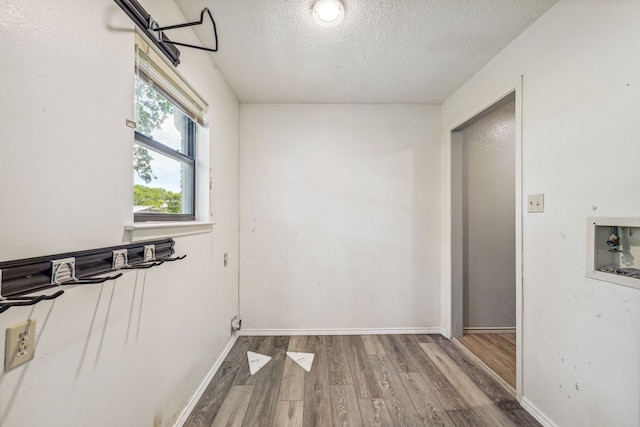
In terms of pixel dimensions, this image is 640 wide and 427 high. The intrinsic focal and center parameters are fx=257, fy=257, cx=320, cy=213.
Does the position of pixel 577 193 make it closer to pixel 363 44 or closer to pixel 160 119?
pixel 363 44

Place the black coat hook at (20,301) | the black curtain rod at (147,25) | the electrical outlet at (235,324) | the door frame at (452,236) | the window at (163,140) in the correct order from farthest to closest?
the door frame at (452,236) < the electrical outlet at (235,324) < the window at (163,140) < the black curtain rod at (147,25) < the black coat hook at (20,301)

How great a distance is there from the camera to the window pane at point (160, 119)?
4.14 feet

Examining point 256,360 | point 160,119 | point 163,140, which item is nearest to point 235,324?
point 256,360

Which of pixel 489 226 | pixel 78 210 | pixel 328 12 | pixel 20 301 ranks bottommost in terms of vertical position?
pixel 20 301

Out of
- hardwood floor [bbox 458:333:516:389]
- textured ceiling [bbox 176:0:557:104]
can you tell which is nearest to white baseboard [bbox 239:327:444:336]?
hardwood floor [bbox 458:333:516:389]

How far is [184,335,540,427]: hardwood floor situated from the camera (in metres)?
1.56

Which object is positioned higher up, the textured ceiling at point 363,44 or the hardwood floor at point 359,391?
the textured ceiling at point 363,44

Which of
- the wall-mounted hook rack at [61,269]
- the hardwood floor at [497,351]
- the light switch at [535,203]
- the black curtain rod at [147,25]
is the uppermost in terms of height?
the black curtain rod at [147,25]

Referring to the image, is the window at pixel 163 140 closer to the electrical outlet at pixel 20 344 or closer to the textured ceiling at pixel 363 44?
the textured ceiling at pixel 363 44

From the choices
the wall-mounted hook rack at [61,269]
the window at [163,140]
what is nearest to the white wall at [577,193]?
the wall-mounted hook rack at [61,269]

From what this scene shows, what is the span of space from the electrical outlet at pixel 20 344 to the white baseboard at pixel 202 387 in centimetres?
107

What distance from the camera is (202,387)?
1.76m

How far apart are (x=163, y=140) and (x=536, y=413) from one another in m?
2.75

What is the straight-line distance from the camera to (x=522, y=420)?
5.08ft
